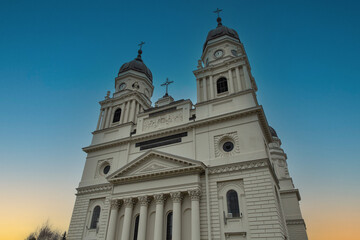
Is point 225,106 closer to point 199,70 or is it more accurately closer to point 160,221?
point 199,70

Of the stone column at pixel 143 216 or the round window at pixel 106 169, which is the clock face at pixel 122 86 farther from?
the stone column at pixel 143 216

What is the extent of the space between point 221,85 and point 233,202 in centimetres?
1241

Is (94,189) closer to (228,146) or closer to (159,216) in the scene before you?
(159,216)

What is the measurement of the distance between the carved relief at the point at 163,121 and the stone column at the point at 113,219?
8.25m

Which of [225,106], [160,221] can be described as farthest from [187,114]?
[160,221]

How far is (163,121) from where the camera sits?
1002 inches

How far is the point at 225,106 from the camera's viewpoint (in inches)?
914

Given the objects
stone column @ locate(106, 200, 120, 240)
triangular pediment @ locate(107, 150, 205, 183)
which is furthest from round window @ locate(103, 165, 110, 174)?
stone column @ locate(106, 200, 120, 240)

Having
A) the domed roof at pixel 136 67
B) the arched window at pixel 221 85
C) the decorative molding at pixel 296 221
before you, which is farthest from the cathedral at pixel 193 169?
the decorative molding at pixel 296 221

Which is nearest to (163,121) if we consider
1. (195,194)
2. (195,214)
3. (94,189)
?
(195,194)

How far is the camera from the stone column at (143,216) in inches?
746

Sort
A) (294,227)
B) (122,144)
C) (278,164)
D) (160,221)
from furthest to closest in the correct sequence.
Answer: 1. (278,164)
2. (294,227)
3. (122,144)
4. (160,221)

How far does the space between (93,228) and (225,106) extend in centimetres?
1702

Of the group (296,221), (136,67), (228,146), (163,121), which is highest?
(136,67)
